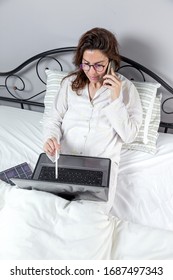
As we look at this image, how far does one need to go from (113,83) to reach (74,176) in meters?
0.44

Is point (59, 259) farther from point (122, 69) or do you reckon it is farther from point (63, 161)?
point (122, 69)

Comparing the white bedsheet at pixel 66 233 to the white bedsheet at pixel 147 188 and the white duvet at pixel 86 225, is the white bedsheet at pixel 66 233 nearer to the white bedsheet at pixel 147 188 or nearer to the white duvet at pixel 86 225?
the white duvet at pixel 86 225

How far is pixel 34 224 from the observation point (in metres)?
0.89

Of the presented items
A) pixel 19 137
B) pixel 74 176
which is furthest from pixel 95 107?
pixel 19 137

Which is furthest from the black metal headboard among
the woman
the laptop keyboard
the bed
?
the laptop keyboard

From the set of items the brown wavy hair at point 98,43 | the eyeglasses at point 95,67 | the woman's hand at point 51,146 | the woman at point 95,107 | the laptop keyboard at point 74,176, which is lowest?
the laptop keyboard at point 74,176

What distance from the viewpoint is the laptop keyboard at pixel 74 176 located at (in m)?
1.01

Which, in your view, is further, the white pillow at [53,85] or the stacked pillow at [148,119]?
the white pillow at [53,85]

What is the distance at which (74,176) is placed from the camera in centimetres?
104

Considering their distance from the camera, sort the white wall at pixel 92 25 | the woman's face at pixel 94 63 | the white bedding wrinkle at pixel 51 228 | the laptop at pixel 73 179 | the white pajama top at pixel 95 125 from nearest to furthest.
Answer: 1. the white bedding wrinkle at pixel 51 228
2. the laptop at pixel 73 179
3. the woman's face at pixel 94 63
4. the white pajama top at pixel 95 125
5. the white wall at pixel 92 25

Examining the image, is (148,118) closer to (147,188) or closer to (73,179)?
(147,188)

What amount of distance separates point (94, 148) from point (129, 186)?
25 cm

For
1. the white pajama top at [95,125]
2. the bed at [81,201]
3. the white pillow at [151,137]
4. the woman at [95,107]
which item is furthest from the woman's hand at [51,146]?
the white pillow at [151,137]

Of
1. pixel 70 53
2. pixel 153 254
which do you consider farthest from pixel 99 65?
pixel 153 254
